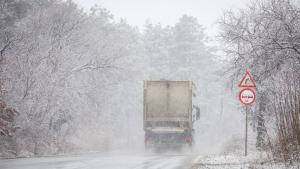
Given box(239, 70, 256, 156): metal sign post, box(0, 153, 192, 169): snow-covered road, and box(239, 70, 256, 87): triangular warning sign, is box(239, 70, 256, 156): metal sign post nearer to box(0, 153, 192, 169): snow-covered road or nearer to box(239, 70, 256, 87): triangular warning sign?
box(239, 70, 256, 87): triangular warning sign

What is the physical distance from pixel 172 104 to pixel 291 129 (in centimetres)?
1320

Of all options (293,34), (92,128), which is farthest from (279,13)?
(92,128)

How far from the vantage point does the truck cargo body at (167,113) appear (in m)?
22.7

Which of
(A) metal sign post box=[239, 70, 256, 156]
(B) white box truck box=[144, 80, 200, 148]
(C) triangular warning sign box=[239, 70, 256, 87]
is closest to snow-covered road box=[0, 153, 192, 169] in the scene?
(A) metal sign post box=[239, 70, 256, 156]

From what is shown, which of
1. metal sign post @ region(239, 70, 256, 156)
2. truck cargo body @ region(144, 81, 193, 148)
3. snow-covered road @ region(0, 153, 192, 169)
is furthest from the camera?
truck cargo body @ region(144, 81, 193, 148)

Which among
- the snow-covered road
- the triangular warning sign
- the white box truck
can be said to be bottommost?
the snow-covered road

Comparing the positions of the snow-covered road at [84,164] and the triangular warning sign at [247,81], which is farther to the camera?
the triangular warning sign at [247,81]

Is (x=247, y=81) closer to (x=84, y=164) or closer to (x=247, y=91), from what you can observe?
(x=247, y=91)

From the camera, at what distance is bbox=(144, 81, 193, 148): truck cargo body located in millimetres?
22656

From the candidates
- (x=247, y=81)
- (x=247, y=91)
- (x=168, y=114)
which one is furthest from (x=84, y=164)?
(x=168, y=114)

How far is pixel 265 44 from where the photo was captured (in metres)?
13.1

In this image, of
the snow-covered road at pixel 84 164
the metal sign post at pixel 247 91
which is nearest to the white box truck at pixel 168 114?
the snow-covered road at pixel 84 164

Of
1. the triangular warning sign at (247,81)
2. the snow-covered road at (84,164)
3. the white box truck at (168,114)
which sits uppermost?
the triangular warning sign at (247,81)

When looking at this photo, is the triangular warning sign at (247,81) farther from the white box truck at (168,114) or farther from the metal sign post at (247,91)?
the white box truck at (168,114)
